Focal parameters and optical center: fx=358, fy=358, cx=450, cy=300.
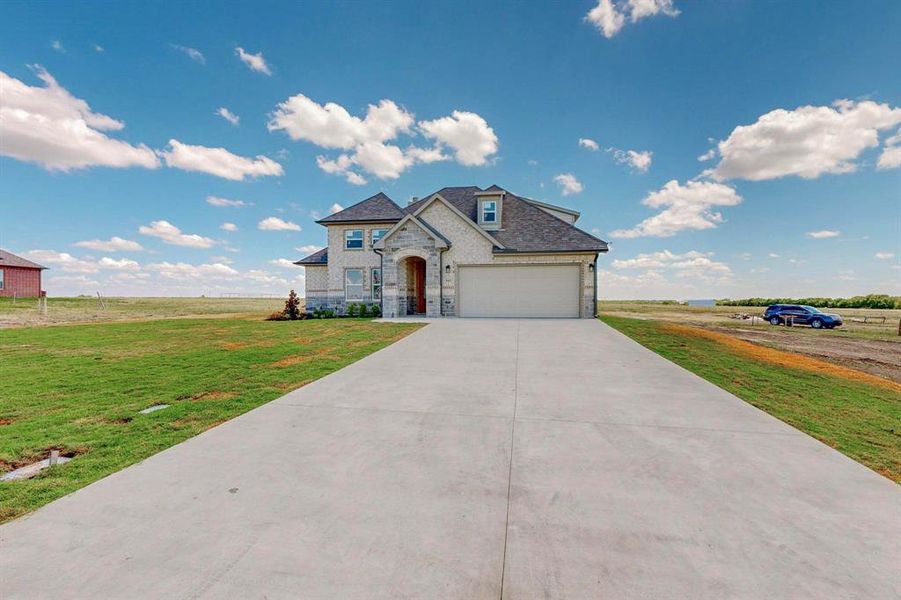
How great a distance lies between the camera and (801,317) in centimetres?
2284

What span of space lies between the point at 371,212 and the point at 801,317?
28203 millimetres

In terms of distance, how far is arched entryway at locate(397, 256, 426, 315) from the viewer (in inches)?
760

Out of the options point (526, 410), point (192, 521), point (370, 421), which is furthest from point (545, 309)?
point (192, 521)

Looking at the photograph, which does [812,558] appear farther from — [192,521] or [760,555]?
[192,521]

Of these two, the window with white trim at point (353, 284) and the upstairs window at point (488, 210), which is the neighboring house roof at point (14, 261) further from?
the upstairs window at point (488, 210)

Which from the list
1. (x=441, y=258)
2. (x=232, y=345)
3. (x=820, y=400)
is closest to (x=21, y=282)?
(x=232, y=345)

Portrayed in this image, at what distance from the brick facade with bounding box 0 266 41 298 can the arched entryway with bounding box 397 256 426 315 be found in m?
41.6

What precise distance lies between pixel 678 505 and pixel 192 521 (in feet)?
13.0

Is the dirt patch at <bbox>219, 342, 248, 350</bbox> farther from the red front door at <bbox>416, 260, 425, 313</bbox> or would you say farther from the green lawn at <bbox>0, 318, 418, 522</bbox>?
the red front door at <bbox>416, 260, 425, 313</bbox>

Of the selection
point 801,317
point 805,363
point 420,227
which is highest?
point 420,227

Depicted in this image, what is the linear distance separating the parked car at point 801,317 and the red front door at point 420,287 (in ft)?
77.4

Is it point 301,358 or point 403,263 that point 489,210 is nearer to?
point 403,263

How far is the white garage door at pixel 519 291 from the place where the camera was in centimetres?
1827

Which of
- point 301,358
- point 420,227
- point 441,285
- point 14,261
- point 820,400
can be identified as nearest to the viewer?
point 820,400
